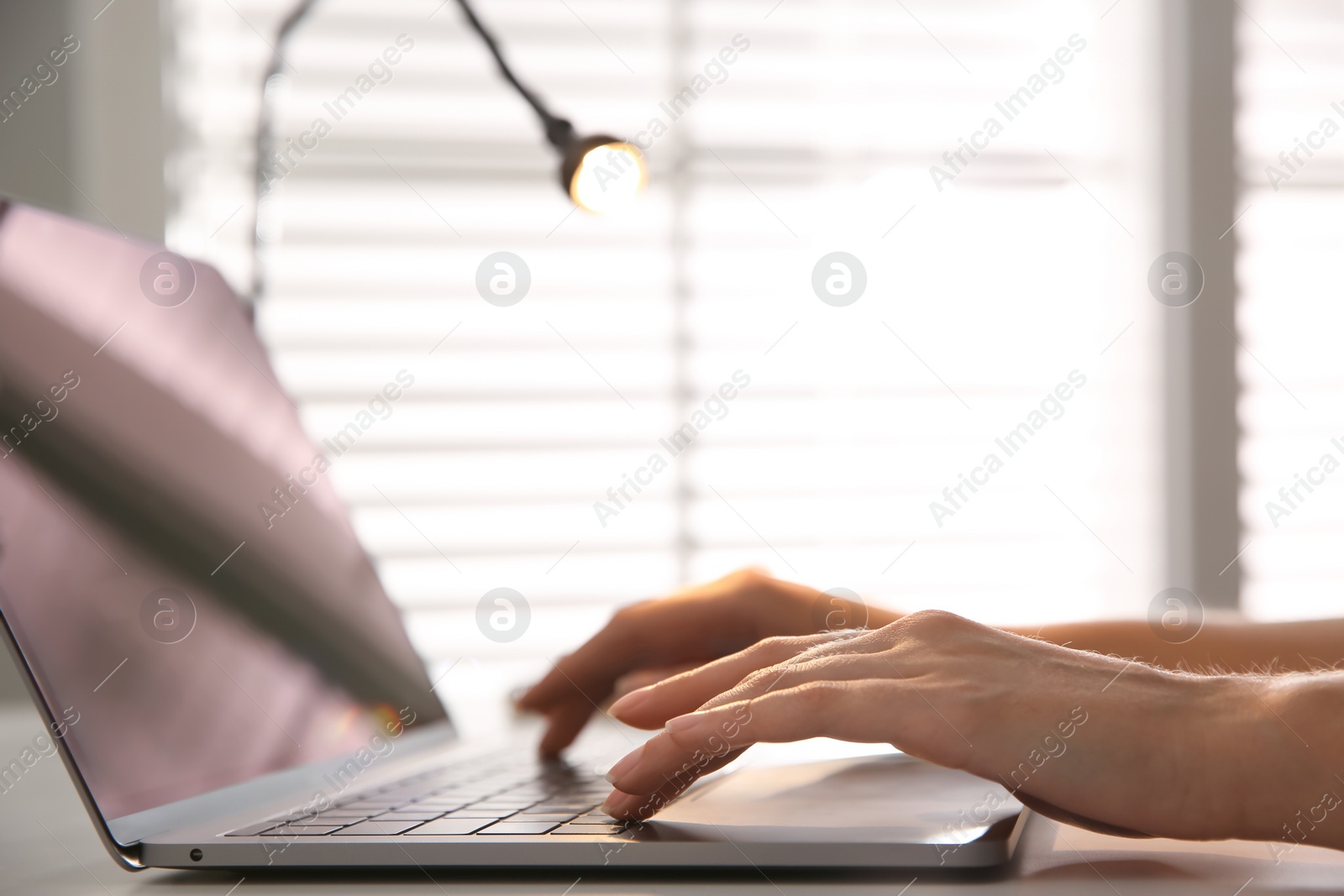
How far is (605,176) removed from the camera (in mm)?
845

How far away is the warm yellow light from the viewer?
2.73 ft

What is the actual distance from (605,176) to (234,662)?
0.49 m

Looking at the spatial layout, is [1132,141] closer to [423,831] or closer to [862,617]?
[862,617]

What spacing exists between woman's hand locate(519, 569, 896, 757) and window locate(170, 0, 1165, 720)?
919 mm

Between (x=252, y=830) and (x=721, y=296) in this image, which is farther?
(x=721, y=296)

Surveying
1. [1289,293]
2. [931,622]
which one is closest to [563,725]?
[931,622]

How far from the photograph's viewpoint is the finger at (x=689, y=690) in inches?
20.9

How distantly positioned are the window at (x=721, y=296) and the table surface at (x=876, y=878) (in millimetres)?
1279

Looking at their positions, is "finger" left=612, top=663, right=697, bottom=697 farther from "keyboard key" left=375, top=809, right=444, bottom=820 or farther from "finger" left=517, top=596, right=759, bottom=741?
"keyboard key" left=375, top=809, right=444, bottom=820

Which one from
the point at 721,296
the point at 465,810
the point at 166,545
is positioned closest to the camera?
the point at 465,810

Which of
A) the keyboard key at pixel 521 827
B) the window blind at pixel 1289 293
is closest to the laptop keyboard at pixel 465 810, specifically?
the keyboard key at pixel 521 827

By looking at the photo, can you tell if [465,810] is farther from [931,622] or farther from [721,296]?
[721,296]

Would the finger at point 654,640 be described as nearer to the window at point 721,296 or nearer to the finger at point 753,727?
the finger at point 753,727

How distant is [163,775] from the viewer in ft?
1.62
